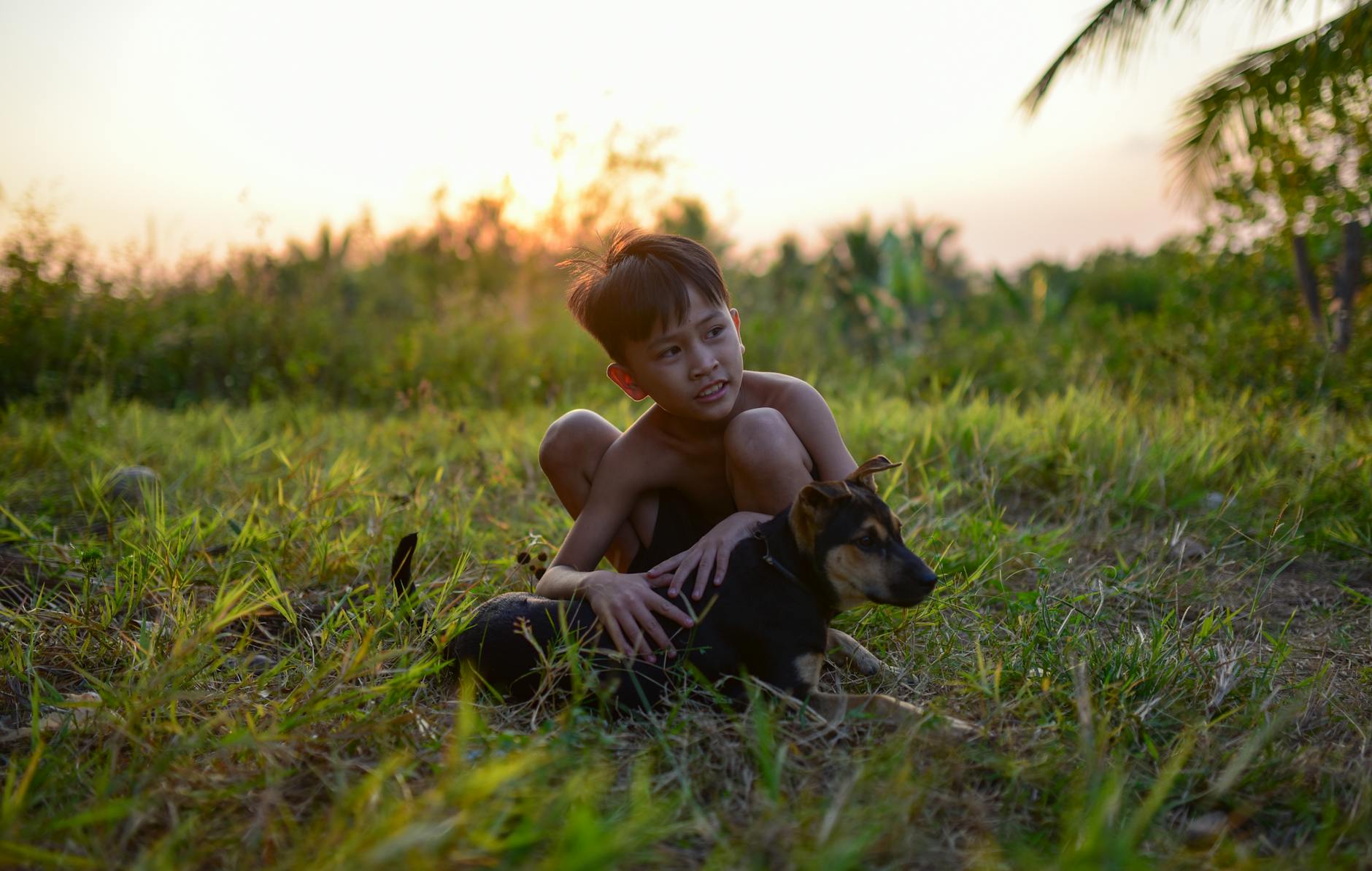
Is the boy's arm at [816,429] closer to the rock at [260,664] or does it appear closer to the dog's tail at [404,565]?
the dog's tail at [404,565]

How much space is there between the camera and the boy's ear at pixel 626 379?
9.58 feet

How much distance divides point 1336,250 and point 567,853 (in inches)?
336

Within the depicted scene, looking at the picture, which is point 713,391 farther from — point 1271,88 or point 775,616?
point 1271,88

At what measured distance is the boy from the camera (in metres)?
2.60

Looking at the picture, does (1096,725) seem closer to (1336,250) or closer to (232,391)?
(1336,250)

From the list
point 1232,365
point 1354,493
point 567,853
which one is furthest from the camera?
point 1232,365

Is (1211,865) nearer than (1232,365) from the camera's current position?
Yes

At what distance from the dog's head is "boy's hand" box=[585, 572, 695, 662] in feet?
1.38

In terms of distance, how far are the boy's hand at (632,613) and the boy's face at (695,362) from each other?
1.93 feet

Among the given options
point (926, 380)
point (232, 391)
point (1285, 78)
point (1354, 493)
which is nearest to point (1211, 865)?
point (1354, 493)

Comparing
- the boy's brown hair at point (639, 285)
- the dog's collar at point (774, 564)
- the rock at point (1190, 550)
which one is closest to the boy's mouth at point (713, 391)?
the boy's brown hair at point (639, 285)

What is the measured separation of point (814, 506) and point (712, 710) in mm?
644

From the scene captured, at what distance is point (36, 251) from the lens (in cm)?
A: 774

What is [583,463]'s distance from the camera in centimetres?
303
